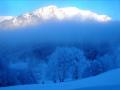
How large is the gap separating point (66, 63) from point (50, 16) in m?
0.98

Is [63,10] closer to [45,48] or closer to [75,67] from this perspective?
[45,48]

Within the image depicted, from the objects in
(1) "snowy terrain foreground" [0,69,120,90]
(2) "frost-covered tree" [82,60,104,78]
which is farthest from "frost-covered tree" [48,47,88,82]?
(1) "snowy terrain foreground" [0,69,120,90]

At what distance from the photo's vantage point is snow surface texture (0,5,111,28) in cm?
454

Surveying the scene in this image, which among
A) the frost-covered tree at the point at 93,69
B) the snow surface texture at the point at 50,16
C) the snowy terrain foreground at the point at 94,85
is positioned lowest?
the snowy terrain foreground at the point at 94,85

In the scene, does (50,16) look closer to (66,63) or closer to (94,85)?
(66,63)

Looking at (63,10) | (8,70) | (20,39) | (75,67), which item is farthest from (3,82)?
(63,10)

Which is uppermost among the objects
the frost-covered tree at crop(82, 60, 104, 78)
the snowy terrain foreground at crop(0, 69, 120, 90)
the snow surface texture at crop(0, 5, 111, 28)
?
the snow surface texture at crop(0, 5, 111, 28)

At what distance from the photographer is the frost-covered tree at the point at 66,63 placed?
4.70 m

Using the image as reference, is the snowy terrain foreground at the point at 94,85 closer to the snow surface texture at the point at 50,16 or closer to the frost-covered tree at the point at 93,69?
the frost-covered tree at the point at 93,69

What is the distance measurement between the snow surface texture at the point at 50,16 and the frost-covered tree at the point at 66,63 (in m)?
0.64

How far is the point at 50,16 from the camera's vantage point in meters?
4.80

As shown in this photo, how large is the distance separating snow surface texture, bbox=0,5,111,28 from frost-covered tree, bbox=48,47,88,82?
25.2 inches

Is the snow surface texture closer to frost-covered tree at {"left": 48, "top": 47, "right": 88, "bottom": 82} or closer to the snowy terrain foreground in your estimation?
frost-covered tree at {"left": 48, "top": 47, "right": 88, "bottom": 82}

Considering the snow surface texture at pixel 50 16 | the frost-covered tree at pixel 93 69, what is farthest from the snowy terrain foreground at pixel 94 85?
the snow surface texture at pixel 50 16
